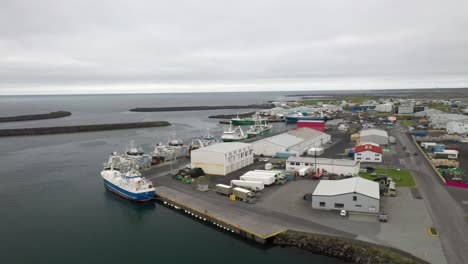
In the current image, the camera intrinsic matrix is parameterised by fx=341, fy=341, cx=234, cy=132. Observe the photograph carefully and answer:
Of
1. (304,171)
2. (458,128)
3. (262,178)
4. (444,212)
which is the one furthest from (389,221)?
(458,128)

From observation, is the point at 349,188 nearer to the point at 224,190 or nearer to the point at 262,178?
the point at 262,178

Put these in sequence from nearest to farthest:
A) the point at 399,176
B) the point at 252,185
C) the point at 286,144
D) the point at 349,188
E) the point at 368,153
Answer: the point at 349,188, the point at 252,185, the point at 399,176, the point at 368,153, the point at 286,144

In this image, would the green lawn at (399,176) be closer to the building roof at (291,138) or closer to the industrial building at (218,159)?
the building roof at (291,138)

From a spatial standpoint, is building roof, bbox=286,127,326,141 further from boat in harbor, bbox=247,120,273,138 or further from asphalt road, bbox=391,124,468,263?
boat in harbor, bbox=247,120,273,138

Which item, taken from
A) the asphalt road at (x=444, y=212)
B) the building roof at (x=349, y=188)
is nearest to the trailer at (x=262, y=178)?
the building roof at (x=349, y=188)

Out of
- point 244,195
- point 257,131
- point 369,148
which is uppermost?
point 369,148

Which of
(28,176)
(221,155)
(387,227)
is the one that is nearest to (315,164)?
(221,155)

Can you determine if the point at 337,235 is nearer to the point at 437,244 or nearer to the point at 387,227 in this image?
the point at 387,227
